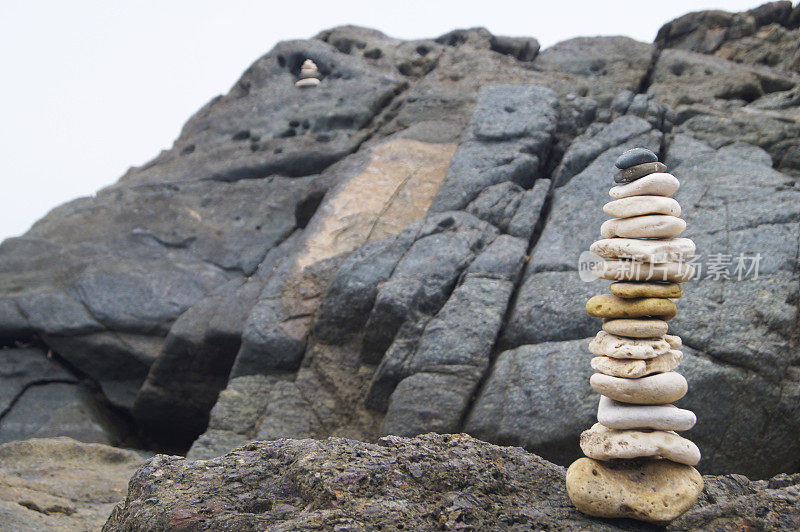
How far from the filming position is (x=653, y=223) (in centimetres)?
649

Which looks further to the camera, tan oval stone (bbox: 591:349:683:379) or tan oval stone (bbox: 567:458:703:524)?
tan oval stone (bbox: 591:349:683:379)

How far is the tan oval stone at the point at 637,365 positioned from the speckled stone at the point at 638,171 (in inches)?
60.6

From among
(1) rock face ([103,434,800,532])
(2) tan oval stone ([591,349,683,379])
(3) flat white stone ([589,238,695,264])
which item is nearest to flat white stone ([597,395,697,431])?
(2) tan oval stone ([591,349,683,379])

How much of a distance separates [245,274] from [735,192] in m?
9.71

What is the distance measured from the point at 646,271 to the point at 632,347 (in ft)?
2.17

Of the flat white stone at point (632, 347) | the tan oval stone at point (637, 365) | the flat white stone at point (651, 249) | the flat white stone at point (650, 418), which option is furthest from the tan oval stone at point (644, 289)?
the flat white stone at point (650, 418)

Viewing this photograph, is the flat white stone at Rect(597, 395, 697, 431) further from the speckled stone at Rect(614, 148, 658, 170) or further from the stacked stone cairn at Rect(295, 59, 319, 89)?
the stacked stone cairn at Rect(295, 59, 319, 89)

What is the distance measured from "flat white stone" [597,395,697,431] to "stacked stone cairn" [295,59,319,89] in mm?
15500

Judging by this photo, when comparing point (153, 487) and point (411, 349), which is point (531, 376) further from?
point (153, 487)

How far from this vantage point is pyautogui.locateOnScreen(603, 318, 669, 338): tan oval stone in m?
6.32

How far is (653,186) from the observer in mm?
6531

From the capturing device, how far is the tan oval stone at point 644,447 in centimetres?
601

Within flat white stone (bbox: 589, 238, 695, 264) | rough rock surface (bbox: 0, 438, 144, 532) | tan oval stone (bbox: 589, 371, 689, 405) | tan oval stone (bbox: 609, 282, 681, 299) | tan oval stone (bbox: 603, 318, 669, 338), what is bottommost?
rough rock surface (bbox: 0, 438, 144, 532)

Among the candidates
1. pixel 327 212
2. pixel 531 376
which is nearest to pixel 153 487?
pixel 531 376
